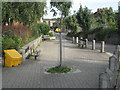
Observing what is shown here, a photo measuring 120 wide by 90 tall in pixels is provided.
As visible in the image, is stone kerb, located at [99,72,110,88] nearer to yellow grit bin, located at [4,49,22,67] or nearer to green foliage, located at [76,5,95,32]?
yellow grit bin, located at [4,49,22,67]

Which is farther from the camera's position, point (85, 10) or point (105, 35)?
point (85, 10)

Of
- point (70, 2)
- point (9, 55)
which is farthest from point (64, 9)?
point (9, 55)

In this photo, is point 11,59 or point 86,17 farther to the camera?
point 86,17

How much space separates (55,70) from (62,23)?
224cm

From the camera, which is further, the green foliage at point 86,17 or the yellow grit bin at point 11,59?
the green foliage at point 86,17

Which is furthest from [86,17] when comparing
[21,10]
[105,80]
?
[105,80]

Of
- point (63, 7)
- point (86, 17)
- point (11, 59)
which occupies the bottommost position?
point (11, 59)

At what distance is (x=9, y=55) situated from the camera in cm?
826

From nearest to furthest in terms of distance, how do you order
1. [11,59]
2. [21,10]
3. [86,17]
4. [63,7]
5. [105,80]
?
[105,80] → [63,7] → [11,59] → [21,10] → [86,17]

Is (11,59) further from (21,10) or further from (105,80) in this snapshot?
(21,10)

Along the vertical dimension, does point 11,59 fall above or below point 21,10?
below

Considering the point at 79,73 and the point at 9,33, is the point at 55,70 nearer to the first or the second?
the point at 79,73

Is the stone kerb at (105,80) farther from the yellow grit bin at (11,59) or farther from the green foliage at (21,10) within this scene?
the green foliage at (21,10)

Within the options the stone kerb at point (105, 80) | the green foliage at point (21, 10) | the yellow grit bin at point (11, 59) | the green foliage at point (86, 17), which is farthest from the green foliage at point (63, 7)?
the green foliage at point (86, 17)
